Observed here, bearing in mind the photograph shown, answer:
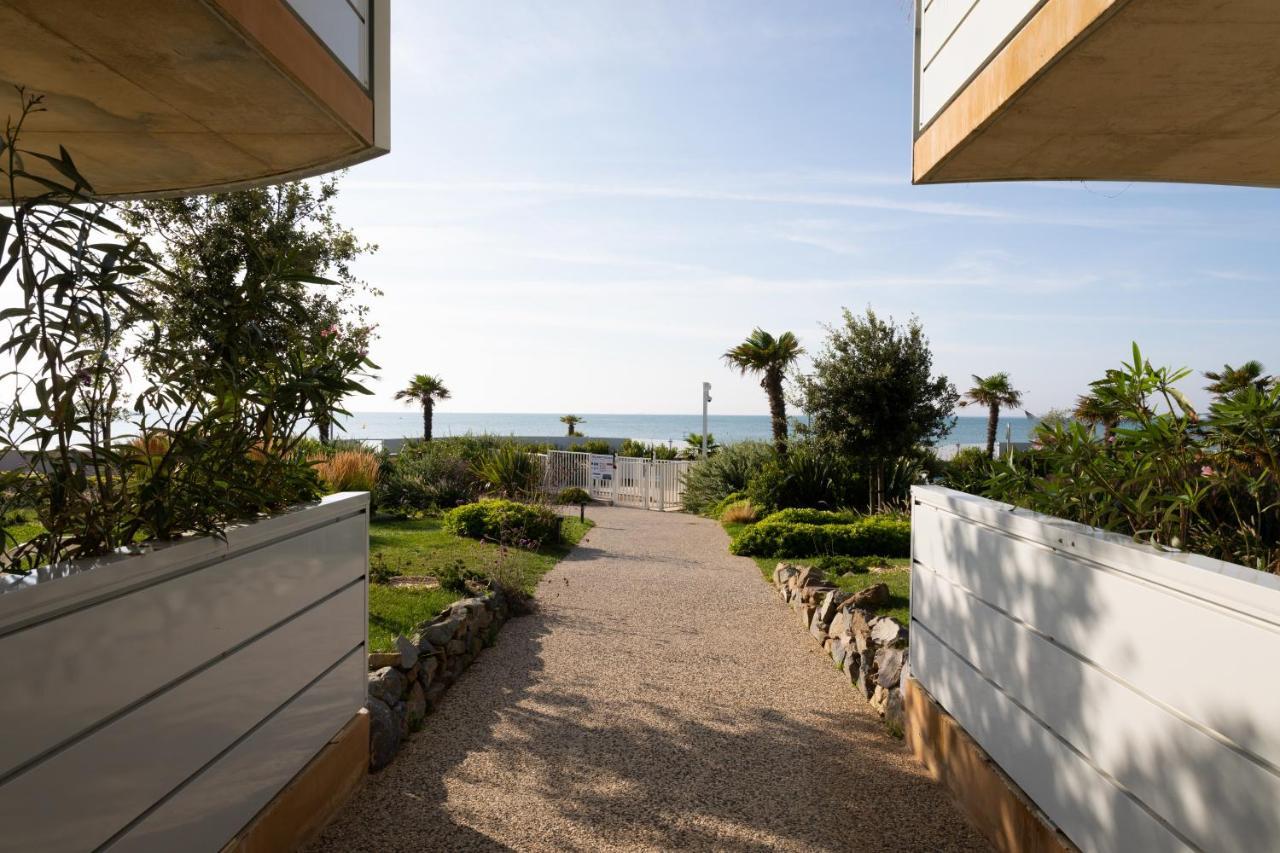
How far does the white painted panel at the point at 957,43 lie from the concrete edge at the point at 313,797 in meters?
4.89

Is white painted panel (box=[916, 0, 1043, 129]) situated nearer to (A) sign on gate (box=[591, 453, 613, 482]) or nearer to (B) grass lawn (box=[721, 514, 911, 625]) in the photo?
(B) grass lawn (box=[721, 514, 911, 625])

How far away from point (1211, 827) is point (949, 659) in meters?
2.03

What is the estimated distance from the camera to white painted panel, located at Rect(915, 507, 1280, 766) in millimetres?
1963

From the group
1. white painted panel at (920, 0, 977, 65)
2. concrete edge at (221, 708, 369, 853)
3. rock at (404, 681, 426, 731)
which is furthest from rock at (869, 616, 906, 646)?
white painted panel at (920, 0, 977, 65)

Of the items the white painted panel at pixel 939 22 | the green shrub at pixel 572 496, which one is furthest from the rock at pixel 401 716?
the green shrub at pixel 572 496

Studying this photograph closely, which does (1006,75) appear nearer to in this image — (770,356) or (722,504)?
(722,504)

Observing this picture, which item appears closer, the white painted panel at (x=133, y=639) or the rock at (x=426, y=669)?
the white painted panel at (x=133, y=639)

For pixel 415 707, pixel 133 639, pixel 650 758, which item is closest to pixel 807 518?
pixel 650 758

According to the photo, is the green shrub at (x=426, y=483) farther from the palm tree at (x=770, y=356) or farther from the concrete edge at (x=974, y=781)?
the concrete edge at (x=974, y=781)

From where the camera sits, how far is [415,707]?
16.3ft

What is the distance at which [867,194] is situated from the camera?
19.3 metres

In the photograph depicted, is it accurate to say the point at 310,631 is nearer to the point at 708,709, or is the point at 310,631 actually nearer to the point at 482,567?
the point at 708,709

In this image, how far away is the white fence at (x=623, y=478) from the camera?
1958 cm

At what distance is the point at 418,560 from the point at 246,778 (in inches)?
287
